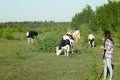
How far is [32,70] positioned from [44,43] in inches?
438

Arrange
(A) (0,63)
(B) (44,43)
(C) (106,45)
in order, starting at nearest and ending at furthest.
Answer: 1. (C) (106,45)
2. (A) (0,63)
3. (B) (44,43)

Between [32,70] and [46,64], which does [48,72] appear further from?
[46,64]

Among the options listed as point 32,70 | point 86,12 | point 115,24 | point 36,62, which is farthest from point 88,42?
point 86,12

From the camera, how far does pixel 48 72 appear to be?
17.4 m

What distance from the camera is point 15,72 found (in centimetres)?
1734

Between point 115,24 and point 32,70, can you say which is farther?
point 115,24

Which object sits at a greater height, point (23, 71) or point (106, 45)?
point (106, 45)

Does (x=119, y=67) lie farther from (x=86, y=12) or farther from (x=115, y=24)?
(x=86, y=12)

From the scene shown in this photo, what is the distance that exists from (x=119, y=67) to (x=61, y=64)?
3.16 meters

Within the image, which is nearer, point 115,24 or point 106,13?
point 115,24

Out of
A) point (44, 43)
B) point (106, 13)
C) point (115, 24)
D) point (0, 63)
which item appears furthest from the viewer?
point (106, 13)

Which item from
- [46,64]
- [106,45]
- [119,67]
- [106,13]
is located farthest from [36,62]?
[106,13]

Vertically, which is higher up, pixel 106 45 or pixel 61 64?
pixel 106 45

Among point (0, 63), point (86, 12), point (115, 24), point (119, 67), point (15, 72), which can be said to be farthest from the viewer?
point (86, 12)
